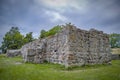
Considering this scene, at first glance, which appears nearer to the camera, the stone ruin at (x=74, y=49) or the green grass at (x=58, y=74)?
the green grass at (x=58, y=74)

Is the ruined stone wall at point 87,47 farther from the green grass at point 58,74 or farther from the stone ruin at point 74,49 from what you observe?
the green grass at point 58,74

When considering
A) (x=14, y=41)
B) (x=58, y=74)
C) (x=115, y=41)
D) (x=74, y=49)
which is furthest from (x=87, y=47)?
(x=115, y=41)

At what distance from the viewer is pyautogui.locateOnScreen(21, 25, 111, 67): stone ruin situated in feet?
37.8

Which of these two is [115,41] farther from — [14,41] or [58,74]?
[58,74]

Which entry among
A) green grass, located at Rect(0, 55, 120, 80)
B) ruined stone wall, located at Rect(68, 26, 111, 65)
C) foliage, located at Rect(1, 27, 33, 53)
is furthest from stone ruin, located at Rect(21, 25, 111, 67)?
foliage, located at Rect(1, 27, 33, 53)

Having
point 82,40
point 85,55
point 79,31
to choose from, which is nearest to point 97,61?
point 85,55

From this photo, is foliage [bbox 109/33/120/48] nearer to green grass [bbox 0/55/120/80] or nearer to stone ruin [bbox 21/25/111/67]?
stone ruin [bbox 21/25/111/67]

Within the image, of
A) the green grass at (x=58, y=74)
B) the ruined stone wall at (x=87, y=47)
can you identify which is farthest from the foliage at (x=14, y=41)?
the green grass at (x=58, y=74)

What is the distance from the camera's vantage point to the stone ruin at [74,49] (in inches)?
454

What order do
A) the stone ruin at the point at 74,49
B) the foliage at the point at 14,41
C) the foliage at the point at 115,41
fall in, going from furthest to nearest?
the foliage at the point at 115,41
the foliage at the point at 14,41
the stone ruin at the point at 74,49

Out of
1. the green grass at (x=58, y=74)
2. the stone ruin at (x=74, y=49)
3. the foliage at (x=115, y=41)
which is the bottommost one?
the green grass at (x=58, y=74)

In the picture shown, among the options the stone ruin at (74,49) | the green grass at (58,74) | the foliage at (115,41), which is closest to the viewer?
the green grass at (58,74)

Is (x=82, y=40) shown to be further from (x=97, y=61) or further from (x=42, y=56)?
(x=42, y=56)

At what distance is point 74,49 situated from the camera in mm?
11602
